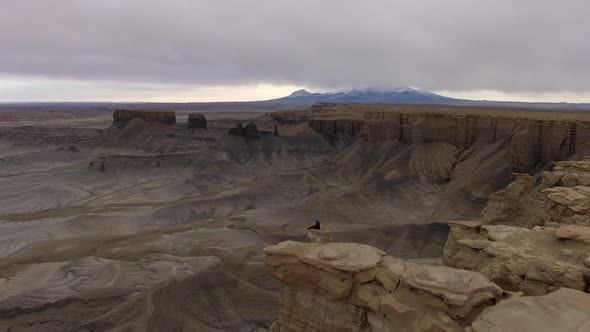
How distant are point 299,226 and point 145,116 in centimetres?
5377

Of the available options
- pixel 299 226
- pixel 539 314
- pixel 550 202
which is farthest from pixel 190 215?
pixel 539 314

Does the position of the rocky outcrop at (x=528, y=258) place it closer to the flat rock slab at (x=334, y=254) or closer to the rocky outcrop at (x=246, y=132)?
the flat rock slab at (x=334, y=254)

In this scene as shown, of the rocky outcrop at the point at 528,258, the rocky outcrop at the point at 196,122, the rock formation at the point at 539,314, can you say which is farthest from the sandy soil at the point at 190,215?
the rock formation at the point at 539,314

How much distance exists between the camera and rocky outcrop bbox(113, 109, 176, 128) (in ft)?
255

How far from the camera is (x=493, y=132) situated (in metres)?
44.0

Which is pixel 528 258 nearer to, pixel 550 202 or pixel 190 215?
pixel 550 202

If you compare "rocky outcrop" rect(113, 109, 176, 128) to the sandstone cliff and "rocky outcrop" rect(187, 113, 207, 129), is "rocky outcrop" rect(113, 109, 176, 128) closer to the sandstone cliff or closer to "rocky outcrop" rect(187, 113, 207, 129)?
"rocky outcrop" rect(187, 113, 207, 129)

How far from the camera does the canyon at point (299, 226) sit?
26.8ft

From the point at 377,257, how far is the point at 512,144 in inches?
1400

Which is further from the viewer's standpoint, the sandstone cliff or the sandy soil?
the sandy soil

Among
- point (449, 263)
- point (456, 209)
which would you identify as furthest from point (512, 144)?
point (449, 263)

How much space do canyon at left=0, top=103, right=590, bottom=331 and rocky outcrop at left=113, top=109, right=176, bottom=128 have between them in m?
3.79

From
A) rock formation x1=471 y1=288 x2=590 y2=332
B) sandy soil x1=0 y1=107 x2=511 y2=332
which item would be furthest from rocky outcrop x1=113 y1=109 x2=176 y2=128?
rock formation x1=471 y1=288 x2=590 y2=332

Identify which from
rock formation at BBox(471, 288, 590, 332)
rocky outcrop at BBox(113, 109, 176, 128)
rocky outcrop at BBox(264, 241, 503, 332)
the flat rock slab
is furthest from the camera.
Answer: rocky outcrop at BBox(113, 109, 176, 128)
